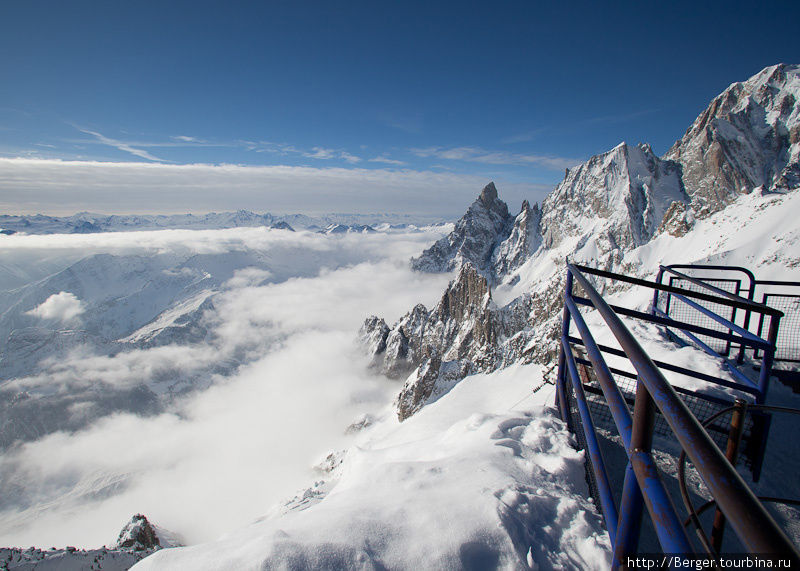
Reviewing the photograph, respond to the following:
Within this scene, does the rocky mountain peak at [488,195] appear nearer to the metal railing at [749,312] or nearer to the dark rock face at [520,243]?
the dark rock face at [520,243]

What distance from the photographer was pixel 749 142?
92.9 metres

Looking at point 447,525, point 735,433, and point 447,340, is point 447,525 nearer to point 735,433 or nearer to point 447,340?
Answer: point 735,433

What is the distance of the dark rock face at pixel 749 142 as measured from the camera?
89.0 meters

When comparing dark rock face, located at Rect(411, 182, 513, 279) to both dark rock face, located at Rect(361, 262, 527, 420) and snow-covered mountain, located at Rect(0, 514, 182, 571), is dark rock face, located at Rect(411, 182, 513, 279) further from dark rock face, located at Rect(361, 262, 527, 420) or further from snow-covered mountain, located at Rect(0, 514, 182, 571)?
snow-covered mountain, located at Rect(0, 514, 182, 571)

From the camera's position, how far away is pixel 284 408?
6575 inches

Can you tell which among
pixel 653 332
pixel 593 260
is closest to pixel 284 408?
pixel 593 260

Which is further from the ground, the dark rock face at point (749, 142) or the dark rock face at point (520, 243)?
the dark rock face at point (749, 142)

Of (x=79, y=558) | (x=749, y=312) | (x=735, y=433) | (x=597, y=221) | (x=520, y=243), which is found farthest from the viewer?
(x=520, y=243)

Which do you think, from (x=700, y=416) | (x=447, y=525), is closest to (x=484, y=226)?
(x=700, y=416)

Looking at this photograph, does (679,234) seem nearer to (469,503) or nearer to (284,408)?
(469,503)

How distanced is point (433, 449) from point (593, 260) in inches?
4333

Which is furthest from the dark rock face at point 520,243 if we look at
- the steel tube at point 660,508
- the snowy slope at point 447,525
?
the steel tube at point 660,508

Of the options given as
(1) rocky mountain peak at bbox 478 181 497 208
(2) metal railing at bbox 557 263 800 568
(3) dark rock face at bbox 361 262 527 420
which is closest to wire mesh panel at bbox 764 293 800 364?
(2) metal railing at bbox 557 263 800 568

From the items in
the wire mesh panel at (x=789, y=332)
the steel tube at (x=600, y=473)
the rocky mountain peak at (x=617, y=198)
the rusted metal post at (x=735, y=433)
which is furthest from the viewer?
the rocky mountain peak at (x=617, y=198)
